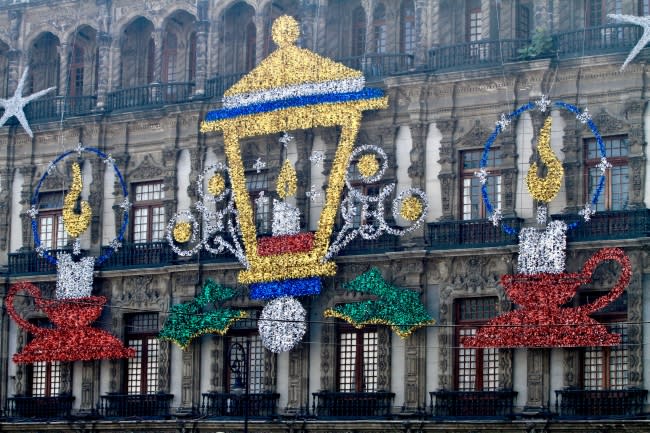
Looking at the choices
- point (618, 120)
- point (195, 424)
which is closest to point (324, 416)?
point (195, 424)

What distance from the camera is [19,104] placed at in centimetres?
7412

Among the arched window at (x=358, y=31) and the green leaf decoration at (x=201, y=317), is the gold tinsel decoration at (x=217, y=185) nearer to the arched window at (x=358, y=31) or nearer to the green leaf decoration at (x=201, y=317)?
the green leaf decoration at (x=201, y=317)

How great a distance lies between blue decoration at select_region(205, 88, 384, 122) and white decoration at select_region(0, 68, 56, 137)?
7.78 metres

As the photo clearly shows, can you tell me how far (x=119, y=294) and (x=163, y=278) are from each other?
6.29 ft

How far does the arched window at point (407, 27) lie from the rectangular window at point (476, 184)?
4.74 meters

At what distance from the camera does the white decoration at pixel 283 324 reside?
66.1m

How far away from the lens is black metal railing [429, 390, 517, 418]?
203 ft

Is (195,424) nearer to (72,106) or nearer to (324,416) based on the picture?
(324,416)

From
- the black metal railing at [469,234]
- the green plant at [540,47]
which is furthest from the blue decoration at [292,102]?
the green plant at [540,47]

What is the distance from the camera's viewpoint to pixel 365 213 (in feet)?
216

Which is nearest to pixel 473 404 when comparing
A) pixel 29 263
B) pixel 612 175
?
pixel 612 175

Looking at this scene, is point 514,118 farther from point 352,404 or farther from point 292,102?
point 352,404

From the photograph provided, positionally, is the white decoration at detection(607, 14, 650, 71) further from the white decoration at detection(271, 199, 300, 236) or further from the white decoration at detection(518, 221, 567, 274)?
the white decoration at detection(271, 199, 300, 236)

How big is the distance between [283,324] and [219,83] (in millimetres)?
9435
